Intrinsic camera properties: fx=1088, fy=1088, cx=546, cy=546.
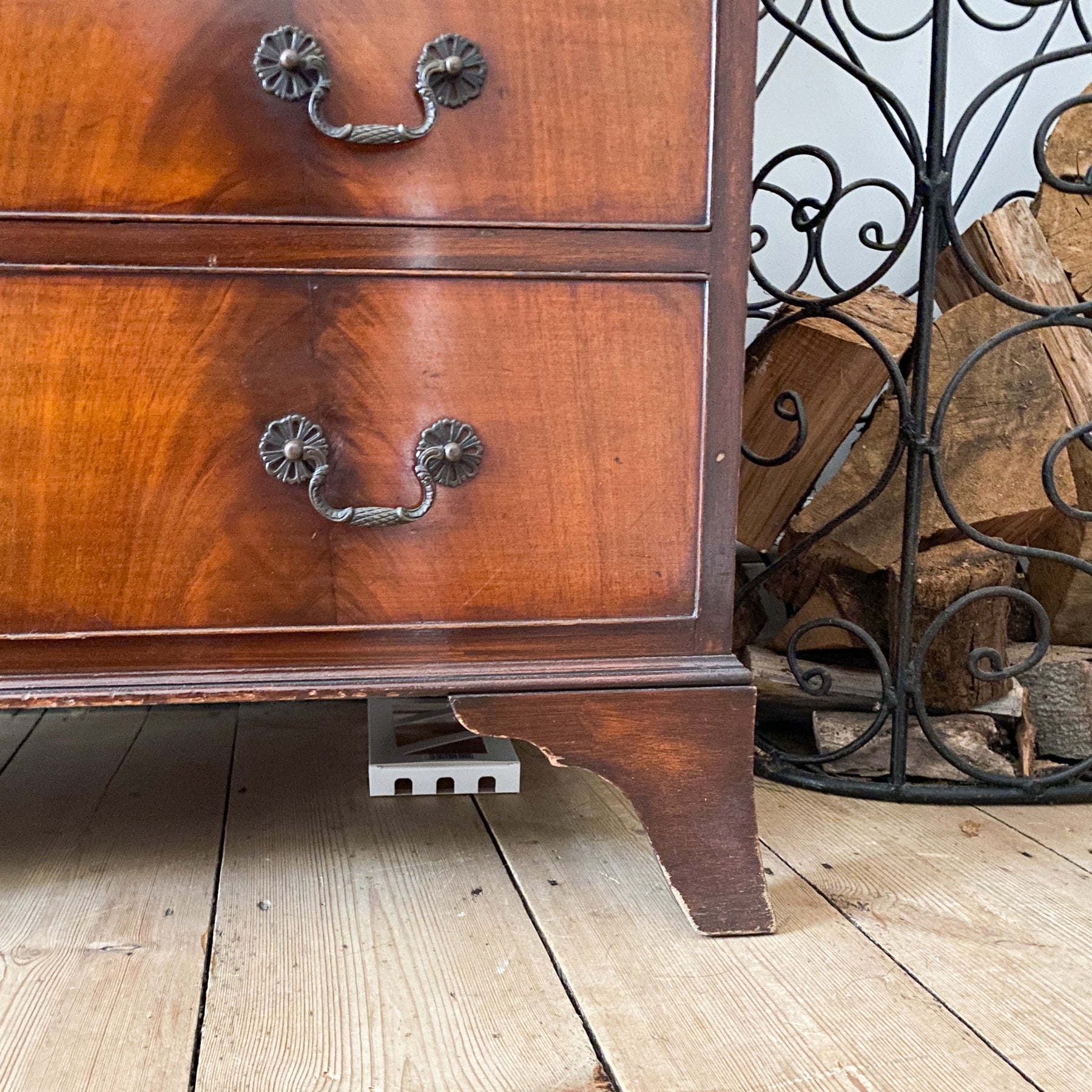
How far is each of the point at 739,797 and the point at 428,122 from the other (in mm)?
572

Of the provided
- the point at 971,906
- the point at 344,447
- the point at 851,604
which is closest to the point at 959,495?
the point at 851,604

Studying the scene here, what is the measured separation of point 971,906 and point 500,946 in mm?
415

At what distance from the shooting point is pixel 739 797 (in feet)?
2.92

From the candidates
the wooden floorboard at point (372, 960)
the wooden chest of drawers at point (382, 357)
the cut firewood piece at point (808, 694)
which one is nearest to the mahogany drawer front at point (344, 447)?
the wooden chest of drawers at point (382, 357)

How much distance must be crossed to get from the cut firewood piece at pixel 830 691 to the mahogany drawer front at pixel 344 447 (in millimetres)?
486

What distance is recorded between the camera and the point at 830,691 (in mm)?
1256

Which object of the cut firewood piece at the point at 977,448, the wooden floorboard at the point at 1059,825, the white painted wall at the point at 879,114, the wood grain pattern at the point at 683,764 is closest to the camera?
the wood grain pattern at the point at 683,764

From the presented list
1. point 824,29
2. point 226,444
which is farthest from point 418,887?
point 824,29

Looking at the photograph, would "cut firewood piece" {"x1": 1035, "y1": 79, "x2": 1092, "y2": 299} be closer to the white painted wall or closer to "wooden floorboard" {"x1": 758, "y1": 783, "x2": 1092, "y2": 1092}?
the white painted wall

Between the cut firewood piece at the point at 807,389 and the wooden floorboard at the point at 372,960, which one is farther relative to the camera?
the cut firewood piece at the point at 807,389

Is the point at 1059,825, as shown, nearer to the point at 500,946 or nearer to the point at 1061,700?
the point at 1061,700

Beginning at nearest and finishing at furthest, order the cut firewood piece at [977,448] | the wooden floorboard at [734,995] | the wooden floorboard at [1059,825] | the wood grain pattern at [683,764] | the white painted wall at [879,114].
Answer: the wooden floorboard at [734,995] → the wood grain pattern at [683,764] → the wooden floorboard at [1059,825] → the cut firewood piece at [977,448] → the white painted wall at [879,114]

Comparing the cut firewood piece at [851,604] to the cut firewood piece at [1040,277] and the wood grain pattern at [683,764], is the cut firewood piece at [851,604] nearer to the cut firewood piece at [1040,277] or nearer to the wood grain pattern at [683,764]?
the cut firewood piece at [1040,277]

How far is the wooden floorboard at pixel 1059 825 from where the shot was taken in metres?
1.07
